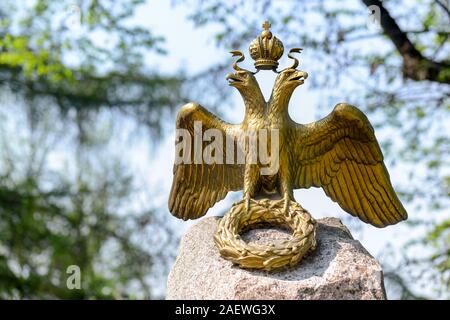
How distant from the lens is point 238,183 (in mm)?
4738

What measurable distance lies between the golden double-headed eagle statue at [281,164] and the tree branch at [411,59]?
11.4 feet

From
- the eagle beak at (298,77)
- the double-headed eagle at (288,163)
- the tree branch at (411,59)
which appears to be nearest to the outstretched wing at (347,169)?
the double-headed eagle at (288,163)

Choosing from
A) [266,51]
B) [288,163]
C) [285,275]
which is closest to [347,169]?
[288,163]

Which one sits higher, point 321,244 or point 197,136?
point 197,136

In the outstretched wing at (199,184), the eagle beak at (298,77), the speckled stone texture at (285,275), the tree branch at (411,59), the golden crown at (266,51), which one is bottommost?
the speckled stone texture at (285,275)

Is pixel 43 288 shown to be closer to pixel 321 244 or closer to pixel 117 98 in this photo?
pixel 117 98

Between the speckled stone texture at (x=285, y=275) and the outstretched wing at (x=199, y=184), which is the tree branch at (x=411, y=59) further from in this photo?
the speckled stone texture at (x=285, y=275)

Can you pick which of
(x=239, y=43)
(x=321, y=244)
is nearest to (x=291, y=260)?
(x=321, y=244)

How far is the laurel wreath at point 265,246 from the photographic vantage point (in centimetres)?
409

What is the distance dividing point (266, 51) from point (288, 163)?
0.63 meters

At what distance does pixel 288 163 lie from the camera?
459 centimetres

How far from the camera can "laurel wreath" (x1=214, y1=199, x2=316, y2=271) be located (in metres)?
4.09

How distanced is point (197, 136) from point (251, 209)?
0.54 meters
